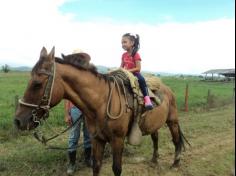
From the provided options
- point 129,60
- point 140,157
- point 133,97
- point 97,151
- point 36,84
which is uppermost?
point 129,60

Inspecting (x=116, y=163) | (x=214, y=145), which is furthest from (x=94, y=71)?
(x=214, y=145)

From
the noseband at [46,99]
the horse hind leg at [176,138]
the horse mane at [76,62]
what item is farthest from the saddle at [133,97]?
the horse hind leg at [176,138]

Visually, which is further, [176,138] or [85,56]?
[176,138]

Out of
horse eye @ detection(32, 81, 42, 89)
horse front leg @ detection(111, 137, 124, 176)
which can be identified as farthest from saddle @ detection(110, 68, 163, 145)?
horse eye @ detection(32, 81, 42, 89)

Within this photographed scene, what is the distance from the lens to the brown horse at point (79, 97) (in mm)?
4320

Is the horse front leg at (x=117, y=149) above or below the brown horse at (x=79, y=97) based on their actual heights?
below

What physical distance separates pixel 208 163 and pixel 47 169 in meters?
3.13

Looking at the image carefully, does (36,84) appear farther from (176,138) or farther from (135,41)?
(176,138)

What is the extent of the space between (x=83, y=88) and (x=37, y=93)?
A: 660mm

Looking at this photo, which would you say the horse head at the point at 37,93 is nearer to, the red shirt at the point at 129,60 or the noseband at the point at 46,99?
the noseband at the point at 46,99

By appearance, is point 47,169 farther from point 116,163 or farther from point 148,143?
point 148,143

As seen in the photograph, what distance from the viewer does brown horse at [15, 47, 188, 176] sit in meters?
4.32

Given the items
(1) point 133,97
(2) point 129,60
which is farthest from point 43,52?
(2) point 129,60

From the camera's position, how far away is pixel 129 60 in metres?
5.93
